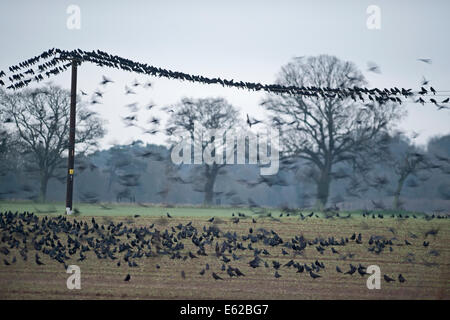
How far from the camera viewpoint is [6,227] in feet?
87.4

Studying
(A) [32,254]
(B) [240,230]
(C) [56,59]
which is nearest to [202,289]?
(A) [32,254]

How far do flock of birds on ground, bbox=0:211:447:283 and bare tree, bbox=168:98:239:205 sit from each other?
84.8 feet

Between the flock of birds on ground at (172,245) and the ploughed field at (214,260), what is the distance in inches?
1.8

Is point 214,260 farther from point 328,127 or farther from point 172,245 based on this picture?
point 328,127

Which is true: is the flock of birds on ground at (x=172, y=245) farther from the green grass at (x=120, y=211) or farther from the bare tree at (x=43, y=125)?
the bare tree at (x=43, y=125)

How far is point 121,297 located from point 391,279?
348 inches

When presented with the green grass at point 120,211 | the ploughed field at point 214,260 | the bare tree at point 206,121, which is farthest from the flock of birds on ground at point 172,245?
the bare tree at point 206,121

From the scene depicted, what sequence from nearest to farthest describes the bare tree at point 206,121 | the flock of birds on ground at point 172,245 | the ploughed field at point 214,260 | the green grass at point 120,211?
the ploughed field at point 214,260, the flock of birds on ground at point 172,245, the green grass at point 120,211, the bare tree at point 206,121

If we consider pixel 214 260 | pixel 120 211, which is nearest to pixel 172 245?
pixel 214 260

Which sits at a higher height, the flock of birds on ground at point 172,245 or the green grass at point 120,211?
the green grass at point 120,211

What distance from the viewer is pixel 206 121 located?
57.9 meters

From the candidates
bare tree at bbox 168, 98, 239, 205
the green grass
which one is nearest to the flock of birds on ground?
the green grass

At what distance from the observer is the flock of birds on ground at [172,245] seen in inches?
838

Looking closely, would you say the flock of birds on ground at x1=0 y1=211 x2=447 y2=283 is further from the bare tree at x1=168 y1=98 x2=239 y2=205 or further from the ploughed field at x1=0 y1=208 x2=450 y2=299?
the bare tree at x1=168 y1=98 x2=239 y2=205
